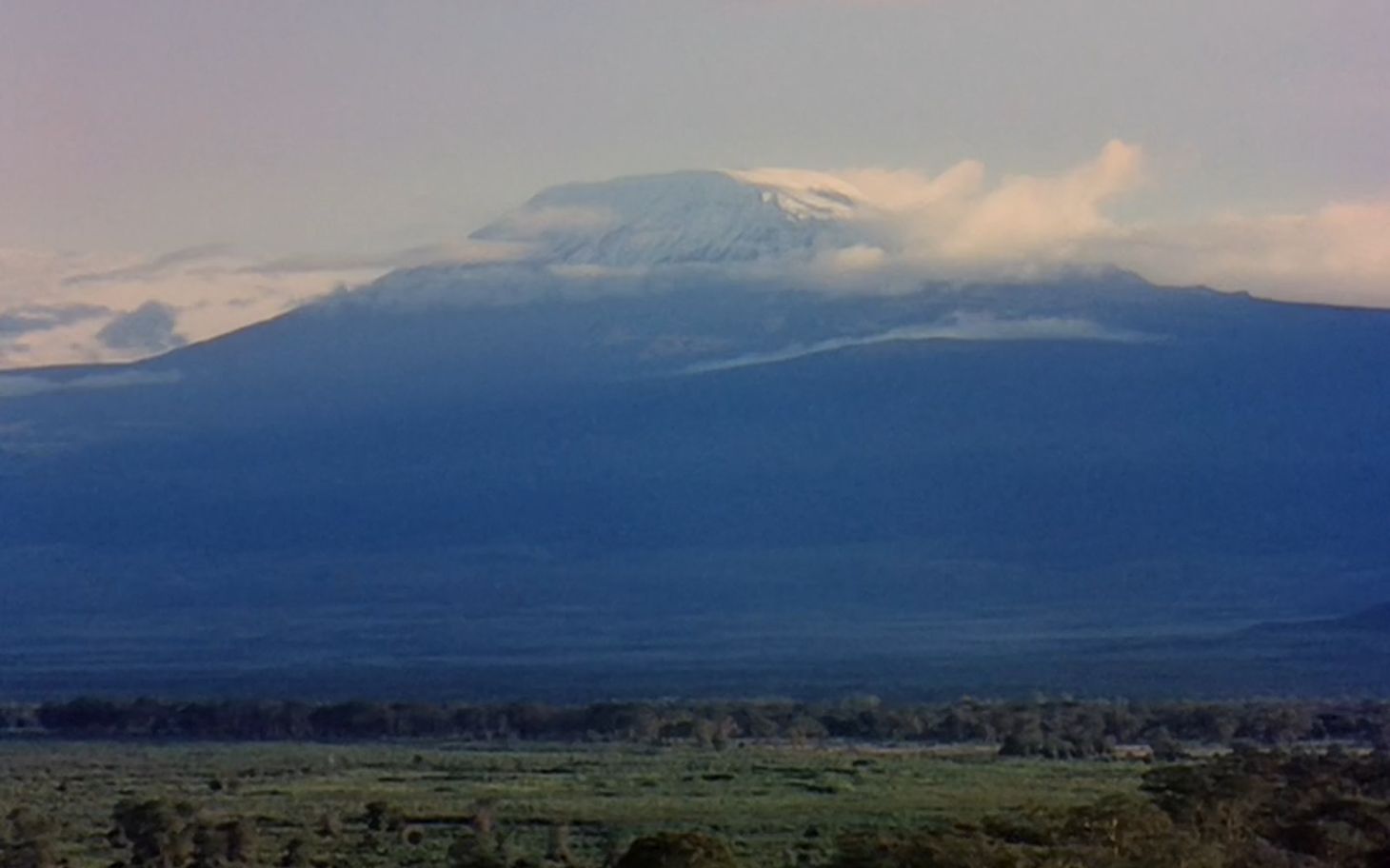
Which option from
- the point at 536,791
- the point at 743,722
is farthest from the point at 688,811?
the point at 743,722

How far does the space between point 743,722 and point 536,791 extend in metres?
15.9

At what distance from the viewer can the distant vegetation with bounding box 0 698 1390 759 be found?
44.5m

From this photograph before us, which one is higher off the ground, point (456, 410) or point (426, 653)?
point (456, 410)

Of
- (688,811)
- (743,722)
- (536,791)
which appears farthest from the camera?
(743,722)

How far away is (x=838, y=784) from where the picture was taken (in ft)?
112

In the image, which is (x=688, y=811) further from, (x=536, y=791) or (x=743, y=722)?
(x=743, y=722)

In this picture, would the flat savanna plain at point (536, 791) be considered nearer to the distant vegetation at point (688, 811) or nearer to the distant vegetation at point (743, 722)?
the distant vegetation at point (688, 811)

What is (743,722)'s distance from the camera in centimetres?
4928

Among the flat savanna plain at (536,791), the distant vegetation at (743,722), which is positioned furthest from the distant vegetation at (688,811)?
the distant vegetation at (743,722)

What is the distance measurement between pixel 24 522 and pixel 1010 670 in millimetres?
38226

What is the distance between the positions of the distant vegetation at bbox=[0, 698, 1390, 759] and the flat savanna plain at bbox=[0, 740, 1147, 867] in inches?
100

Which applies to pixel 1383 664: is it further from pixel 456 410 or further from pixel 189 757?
pixel 456 410

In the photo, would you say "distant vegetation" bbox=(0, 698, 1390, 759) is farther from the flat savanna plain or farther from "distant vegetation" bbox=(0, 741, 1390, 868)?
"distant vegetation" bbox=(0, 741, 1390, 868)

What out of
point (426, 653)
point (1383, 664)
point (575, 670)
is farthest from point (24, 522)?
point (1383, 664)
